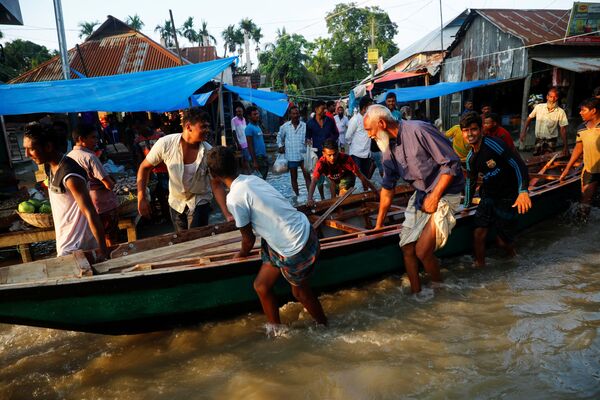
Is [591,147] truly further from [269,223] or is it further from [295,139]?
[269,223]

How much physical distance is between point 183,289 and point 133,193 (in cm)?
313

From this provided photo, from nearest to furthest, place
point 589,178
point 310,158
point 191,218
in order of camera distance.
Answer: point 191,218, point 589,178, point 310,158

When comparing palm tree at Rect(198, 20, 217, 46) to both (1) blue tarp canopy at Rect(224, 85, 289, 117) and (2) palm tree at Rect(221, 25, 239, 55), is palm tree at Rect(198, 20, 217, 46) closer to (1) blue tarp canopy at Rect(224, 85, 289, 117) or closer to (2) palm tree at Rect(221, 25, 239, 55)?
(2) palm tree at Rect(221, 25, 239, 55)

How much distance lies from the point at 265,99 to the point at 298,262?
369 inches

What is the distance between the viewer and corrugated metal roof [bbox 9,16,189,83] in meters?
16.2

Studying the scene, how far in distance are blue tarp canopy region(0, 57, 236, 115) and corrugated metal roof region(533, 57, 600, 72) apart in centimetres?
897

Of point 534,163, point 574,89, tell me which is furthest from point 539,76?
point 534,163

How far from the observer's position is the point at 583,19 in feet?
35.5

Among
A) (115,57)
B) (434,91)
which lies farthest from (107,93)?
(115,57)

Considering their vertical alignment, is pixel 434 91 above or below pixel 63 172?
above

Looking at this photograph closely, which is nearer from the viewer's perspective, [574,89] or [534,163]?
[534,163]

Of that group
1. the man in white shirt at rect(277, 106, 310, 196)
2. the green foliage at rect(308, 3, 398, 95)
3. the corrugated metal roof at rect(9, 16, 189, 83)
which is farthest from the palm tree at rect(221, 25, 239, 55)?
the man in white shirt at rect(277, 106, 310, 196)

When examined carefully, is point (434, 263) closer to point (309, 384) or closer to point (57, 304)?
point (309, 384)

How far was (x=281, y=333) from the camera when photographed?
333 cm
